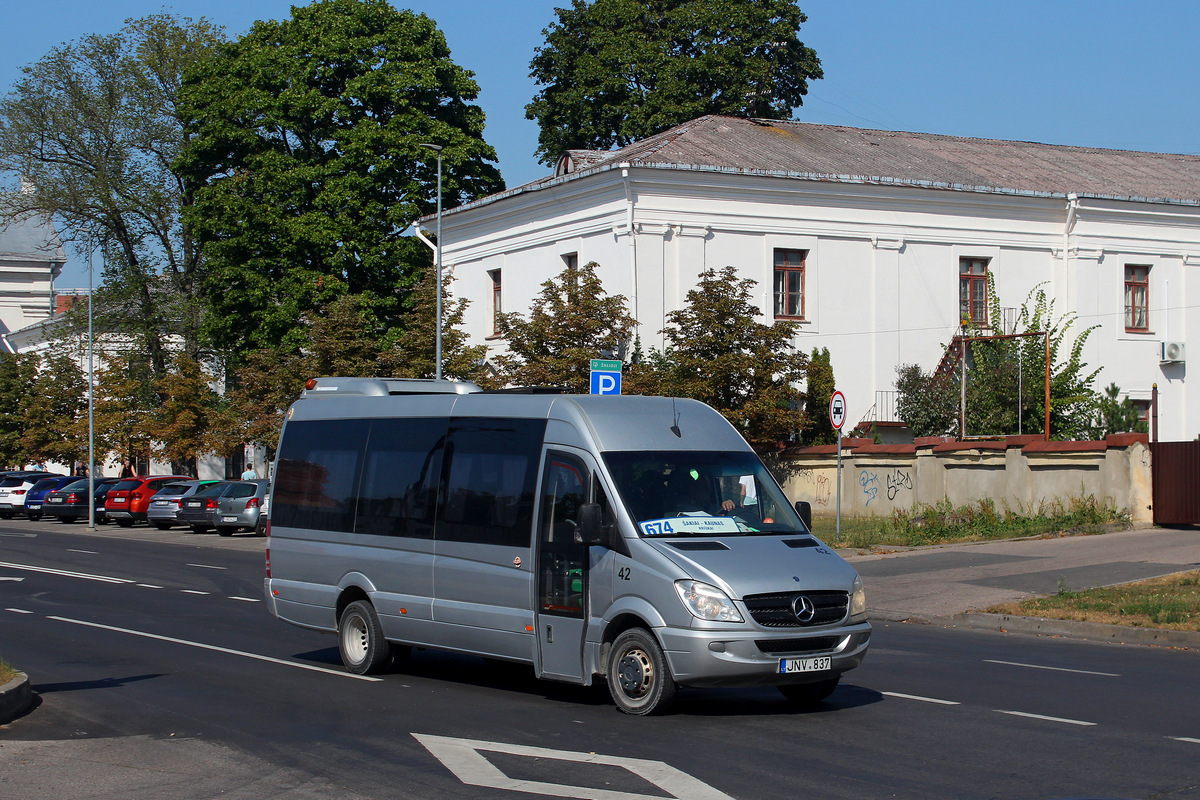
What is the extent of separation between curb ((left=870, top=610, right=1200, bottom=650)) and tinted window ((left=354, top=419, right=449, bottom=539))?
8.12 metres

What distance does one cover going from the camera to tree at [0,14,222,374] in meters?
53.4

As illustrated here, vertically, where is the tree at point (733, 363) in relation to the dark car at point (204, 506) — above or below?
above

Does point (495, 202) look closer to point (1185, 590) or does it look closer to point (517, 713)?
point (1185, 590)

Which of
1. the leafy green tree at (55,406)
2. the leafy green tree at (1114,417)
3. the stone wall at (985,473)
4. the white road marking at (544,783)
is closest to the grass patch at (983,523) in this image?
the stone wall at (985,473)

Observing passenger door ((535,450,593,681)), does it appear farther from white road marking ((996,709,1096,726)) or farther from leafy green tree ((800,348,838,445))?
leafy green tree ((800,348,838,445))

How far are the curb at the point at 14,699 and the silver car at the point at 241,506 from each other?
2693 cm

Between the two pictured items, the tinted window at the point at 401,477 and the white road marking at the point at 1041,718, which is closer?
the white road marking at the point at 1041,718

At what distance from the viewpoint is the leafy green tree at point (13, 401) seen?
68.9 m

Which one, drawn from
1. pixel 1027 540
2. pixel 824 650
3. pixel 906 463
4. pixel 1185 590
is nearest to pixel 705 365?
pixel 906 463

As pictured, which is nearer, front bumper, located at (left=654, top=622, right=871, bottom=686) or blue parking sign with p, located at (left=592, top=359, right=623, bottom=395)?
front bumper, located at (left=654, top=622, right=871, bottom=686)

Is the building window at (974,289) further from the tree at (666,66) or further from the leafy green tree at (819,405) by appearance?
the tree at (666,66)

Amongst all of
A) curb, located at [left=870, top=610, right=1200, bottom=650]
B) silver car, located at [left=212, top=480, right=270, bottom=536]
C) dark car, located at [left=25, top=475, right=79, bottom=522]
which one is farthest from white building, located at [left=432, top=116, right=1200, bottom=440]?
curb, located at [left=870, top=610, right=1200, bottom=650]

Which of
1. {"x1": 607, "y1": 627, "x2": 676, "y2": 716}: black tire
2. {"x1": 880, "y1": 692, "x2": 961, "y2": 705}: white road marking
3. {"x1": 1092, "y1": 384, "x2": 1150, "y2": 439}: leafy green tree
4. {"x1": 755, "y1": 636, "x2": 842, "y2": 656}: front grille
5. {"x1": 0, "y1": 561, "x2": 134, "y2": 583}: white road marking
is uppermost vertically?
{"x1": 1092, "y1": 384, "x2": 1150, "y2": 439}: leafy green tree

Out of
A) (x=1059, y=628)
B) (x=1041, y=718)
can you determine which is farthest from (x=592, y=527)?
(x=1059, y=628)
